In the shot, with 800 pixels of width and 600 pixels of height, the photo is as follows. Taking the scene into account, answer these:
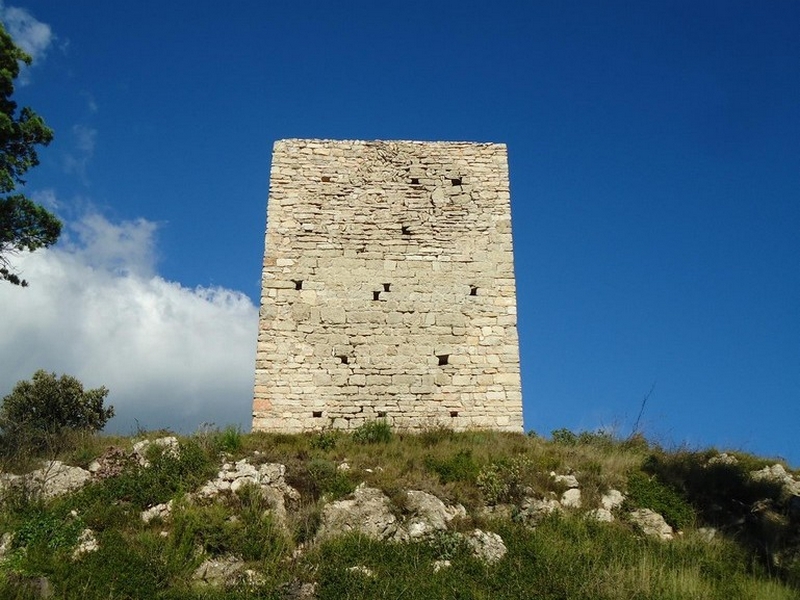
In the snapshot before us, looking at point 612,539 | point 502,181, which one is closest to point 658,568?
point 612,539

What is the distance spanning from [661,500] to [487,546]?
341 cm

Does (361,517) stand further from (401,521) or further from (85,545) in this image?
(85,545)

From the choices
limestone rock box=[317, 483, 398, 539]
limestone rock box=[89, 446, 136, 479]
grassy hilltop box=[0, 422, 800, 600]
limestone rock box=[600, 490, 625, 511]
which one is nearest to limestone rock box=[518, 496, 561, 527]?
grassy hilltop box=[0, 422, 800, 600]

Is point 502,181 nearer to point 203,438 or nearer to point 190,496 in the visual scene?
point 203,438

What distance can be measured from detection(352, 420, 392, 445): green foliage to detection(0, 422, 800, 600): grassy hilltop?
0.13 feet

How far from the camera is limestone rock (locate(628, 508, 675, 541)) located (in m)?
9.65

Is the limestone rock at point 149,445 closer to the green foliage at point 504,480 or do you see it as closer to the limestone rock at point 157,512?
the limestone rock at point 157,512

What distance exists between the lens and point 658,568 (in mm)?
8172

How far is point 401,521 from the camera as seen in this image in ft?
29.9

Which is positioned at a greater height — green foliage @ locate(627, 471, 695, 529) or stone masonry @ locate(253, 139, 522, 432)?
stone masonry @ locate(253, 139, 522, 432)

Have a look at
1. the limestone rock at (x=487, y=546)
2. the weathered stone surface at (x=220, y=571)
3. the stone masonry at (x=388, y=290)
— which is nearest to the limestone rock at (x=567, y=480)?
the limestone rock at (x=487, y=546)

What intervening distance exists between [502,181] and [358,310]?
452 cm

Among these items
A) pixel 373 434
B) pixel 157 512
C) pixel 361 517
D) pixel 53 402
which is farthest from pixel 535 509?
pixel 53 402

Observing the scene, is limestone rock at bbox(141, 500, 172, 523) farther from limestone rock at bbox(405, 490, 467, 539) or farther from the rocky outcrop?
limestone rock at bbox(405, 490, 467, 539)
